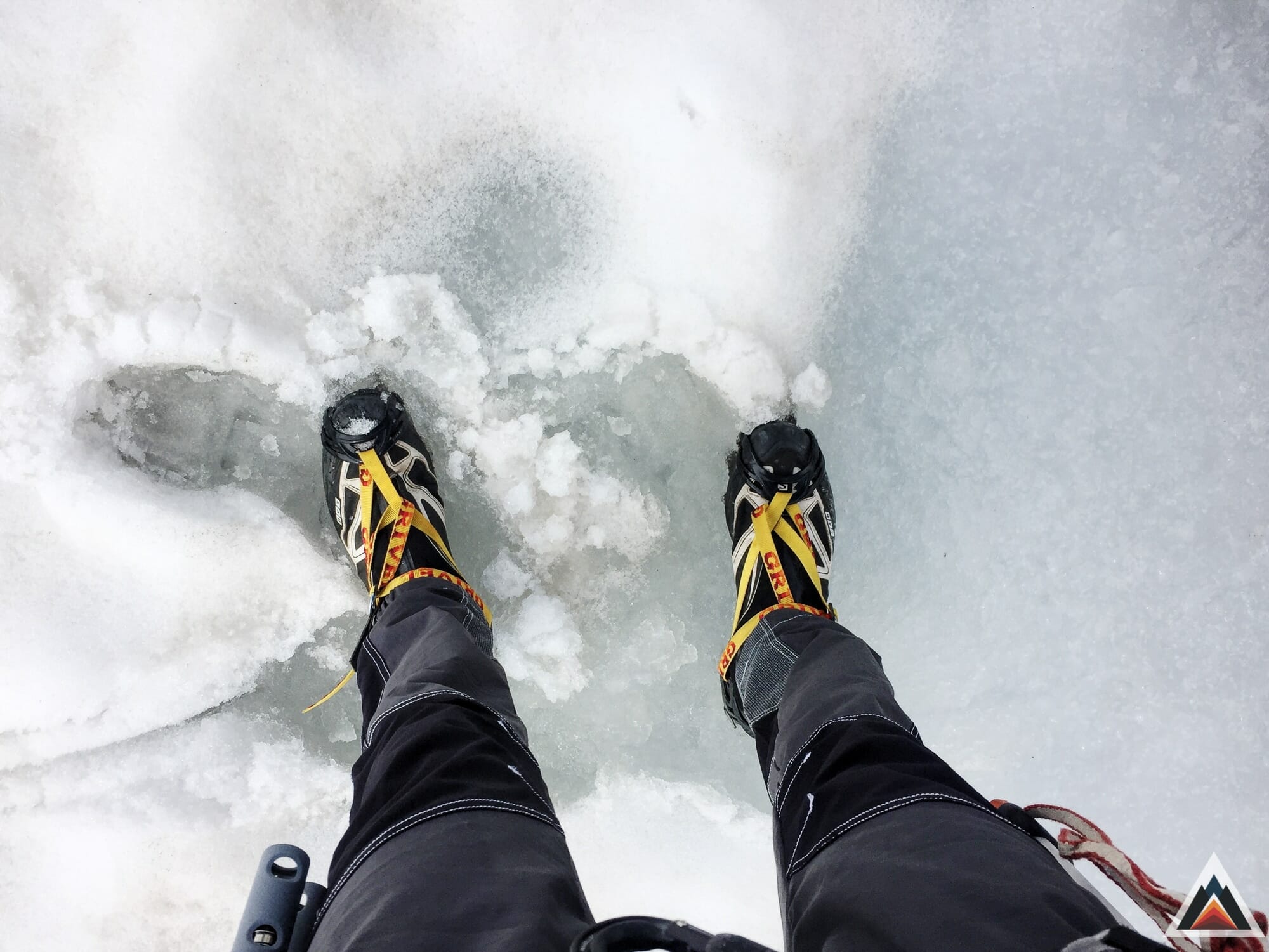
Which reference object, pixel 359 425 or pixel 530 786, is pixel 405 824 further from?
pixel 359 425

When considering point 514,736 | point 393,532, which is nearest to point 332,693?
point 393,532

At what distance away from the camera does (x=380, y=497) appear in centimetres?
127

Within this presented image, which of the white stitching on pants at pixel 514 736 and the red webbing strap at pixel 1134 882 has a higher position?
the white stitching on pants at pixel 514 736

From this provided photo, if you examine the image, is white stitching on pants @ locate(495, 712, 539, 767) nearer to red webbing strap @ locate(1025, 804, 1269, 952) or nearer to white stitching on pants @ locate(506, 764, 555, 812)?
white stitching on pants @ locate(506, 764, 555, 812)

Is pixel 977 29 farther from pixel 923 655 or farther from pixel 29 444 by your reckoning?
pixel 29 444

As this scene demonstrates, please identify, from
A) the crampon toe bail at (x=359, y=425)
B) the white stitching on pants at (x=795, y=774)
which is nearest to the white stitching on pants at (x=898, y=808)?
the white stitching on pants at (x=795, y=774)

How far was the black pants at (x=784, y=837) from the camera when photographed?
608 millimetres

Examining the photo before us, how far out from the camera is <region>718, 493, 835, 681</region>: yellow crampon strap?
1.21 metres

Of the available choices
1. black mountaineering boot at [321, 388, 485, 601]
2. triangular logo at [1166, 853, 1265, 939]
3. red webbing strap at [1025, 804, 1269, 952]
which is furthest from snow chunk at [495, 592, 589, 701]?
triangular logo at [1166, 853, 1265, 939]

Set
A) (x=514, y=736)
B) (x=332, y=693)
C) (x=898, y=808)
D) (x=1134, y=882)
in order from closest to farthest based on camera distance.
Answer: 1. (x=1134, y=882)
2. (x=898, y=808)
3. (x=514, y=736)
4. (x=332, y=693)

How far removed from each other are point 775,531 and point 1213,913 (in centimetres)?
71

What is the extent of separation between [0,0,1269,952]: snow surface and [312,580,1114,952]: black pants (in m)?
0.35

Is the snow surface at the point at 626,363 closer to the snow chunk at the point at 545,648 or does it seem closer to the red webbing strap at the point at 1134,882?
the snow chunk at the point at 545,648

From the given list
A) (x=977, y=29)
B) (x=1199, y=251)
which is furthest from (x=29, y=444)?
(x=1199, y=251)
